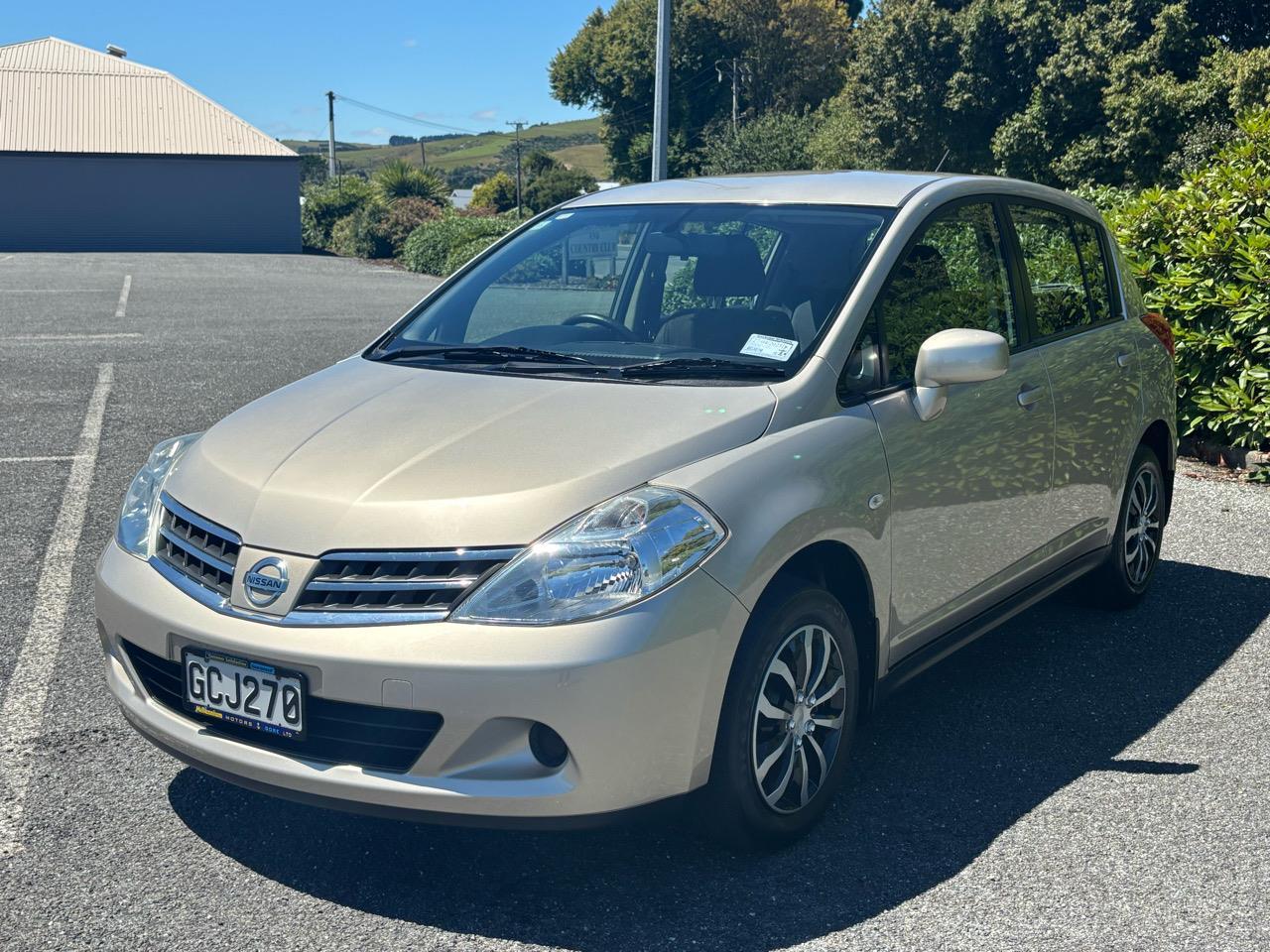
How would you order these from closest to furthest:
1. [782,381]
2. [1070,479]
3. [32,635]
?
[782,381] < [1070,479] < [32,635]

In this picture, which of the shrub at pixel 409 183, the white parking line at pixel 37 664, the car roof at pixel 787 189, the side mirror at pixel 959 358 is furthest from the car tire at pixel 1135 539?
the shrub at pixel 409 183

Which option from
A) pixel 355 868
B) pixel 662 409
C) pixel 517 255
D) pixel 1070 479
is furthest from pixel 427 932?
pixel 1070 479

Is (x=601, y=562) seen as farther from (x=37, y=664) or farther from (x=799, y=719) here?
(x=37, y=664)

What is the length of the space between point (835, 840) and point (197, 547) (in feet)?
5.90

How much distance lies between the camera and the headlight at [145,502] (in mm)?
3436

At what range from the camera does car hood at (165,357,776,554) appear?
2949mm

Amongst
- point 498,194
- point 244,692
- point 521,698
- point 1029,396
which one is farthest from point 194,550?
point 498,194

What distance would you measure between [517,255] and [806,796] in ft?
7.29

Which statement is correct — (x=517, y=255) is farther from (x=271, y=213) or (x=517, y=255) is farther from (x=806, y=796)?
(x=271, y=213)

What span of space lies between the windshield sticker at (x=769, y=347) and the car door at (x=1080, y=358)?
1249 millimetres

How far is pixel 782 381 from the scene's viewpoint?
351 cm

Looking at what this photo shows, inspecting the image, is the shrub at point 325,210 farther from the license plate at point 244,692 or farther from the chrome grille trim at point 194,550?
the license plate at point 244,692

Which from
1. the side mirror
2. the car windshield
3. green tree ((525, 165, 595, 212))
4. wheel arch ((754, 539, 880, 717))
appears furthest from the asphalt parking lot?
green tree ((525, 165, 595, 212))

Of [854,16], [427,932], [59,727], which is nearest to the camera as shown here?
[427,932]
